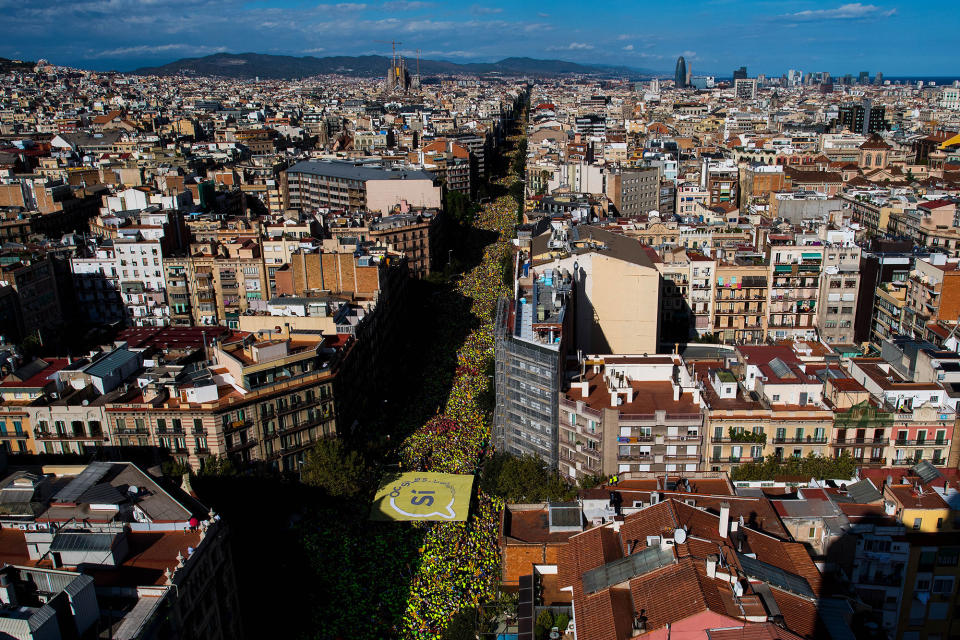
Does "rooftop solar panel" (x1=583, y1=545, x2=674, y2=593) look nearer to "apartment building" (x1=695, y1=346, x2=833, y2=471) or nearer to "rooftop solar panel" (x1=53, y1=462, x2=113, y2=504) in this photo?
"apartment building" (x1=695, y1=346, x2=833, y2=471)

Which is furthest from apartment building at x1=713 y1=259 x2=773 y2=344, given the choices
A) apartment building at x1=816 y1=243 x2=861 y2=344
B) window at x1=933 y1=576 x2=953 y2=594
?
window at x1=933 y1=576 x2=953 y2=594

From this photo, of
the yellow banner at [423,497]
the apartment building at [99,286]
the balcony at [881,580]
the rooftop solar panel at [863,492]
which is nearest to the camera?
the balcony at [881,580]

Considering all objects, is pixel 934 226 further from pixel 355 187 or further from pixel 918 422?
pixel 355 187

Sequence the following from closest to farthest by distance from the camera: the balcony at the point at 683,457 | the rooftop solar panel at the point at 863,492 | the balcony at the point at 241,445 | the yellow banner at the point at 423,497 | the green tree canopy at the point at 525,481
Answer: the rooftop solar panel at the point at 863,492, the green tree canopy at the point at 525,481, the balcony at the point at 683,457, the balcony at the point at 241,445, the yellow banner at the point at 423,497

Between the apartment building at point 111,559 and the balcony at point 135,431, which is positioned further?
the balcony at point 135,431

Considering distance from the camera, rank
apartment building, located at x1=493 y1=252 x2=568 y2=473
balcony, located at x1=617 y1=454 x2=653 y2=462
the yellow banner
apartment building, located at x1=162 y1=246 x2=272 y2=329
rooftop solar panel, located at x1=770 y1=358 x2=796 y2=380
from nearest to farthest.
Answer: balcony, located at x1=617 y1=454 x2=653 y2=462 < rooftop solar panel, located at x1=770 y1=358 x2=796 y2=380 < apartment building, located at x1=493 y1=252 x2=568 y2=473 < the yellow banner < apartment building, located at x1=162 y1=246 x2=272 y2=329

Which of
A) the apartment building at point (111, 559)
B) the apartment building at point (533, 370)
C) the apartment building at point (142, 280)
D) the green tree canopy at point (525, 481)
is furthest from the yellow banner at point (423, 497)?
the apartment building at point (142, 280)

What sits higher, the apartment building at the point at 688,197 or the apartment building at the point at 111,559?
the apartment building at the point at 688,197

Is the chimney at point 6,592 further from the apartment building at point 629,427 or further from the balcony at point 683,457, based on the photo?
the balcony at point 683,457
